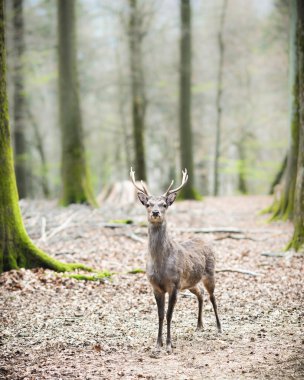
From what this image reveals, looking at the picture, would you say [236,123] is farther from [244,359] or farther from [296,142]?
[244,359]

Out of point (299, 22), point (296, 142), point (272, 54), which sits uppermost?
point (272, 54)

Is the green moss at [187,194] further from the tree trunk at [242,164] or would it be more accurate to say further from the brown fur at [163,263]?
the brown fur at [163,263]

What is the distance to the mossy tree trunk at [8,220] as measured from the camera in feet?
25.2

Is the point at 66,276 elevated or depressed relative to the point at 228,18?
depressed

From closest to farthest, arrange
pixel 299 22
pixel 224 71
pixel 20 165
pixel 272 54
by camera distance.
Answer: pixel 299 22, pixel 20 165, pixel 272 54, pixel 224 71

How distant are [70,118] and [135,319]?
963 centimetres

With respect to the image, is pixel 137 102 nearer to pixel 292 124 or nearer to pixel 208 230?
pixel 292 124

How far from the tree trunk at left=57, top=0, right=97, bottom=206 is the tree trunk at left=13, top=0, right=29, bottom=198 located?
476cm

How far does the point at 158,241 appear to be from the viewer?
5.59 m

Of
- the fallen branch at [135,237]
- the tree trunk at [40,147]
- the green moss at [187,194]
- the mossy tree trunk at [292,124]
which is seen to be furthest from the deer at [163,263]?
the tree trunk at [40,147]

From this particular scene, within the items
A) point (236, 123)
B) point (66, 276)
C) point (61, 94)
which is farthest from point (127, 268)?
point (236, 123)

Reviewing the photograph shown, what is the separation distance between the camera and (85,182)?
1464 cm

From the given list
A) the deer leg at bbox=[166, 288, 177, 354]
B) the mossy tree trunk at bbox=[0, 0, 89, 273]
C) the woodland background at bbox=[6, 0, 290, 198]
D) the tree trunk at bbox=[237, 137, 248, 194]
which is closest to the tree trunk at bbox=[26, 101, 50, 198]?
the woodland background at bbox=[6, 0, 290, 198]

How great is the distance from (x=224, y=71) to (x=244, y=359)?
23602 millimetres
